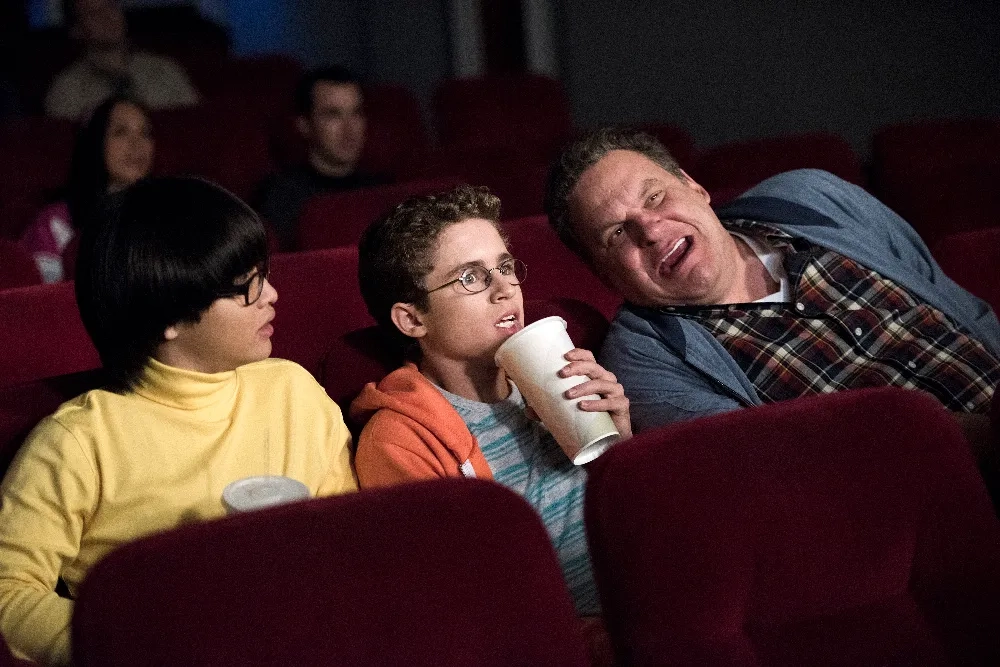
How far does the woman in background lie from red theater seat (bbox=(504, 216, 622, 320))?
109cm

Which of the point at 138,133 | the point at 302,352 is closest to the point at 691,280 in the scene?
the point at 302,352

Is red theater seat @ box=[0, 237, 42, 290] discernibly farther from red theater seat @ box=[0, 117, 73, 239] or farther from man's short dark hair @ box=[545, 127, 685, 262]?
red theater seat @ box=[0, 117, 73, 239]

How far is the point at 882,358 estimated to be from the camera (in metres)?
1.37

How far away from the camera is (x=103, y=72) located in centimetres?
338

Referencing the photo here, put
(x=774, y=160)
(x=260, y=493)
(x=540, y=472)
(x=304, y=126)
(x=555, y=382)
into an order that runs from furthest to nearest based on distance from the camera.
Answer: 1. (x=304, y=126)
2. (x=774, y=160)
3. (x=540, y=472)
4. (x=555, y=382)
5. (x=260, y=493)

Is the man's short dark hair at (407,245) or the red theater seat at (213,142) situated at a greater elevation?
the man's short dark hair at (407,245)

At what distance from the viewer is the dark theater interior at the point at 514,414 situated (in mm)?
736

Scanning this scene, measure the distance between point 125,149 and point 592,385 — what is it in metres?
1.70

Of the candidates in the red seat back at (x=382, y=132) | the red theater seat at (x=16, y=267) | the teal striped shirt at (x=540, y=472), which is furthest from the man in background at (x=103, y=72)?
the teal striped shirt at (x=540, y=472)

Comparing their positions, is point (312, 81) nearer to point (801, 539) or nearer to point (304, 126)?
point (304, 126)

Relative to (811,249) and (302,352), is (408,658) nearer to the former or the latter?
(302,352)

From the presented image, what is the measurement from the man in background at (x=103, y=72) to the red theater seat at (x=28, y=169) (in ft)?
1.66

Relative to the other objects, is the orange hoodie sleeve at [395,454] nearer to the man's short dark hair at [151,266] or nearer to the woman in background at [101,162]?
the man's short dark hair at [151,266]

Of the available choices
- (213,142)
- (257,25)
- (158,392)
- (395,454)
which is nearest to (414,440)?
(395,454)
